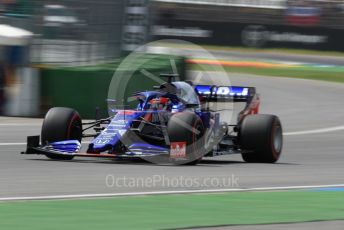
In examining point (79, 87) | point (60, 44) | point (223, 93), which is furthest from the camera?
point (60, 44)

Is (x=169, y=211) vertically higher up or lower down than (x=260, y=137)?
lower down

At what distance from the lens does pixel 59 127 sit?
11.9 m

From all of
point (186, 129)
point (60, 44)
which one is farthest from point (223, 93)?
point (60, 44)

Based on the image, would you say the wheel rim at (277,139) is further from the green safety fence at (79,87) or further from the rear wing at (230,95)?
the green safety fence at (79,87)

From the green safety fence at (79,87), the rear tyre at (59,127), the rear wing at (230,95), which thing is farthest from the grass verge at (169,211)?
the green safety fence at (79,87)

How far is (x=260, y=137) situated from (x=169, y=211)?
4638mm

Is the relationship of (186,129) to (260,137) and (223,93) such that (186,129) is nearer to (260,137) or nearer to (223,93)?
Result: (260,137)

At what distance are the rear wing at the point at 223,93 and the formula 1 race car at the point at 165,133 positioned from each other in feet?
1.00

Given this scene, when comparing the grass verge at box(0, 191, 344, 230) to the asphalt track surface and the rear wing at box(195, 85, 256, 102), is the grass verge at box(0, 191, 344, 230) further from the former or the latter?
the rear wing at box(195, 85, 256, 102)

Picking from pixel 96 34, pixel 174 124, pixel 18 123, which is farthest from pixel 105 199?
pixel 96 34

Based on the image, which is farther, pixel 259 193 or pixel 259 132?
pixel 259 132

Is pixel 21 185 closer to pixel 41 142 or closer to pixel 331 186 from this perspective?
pixel 41 142

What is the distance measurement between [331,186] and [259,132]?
2057 millimetres

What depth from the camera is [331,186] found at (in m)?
10.6
